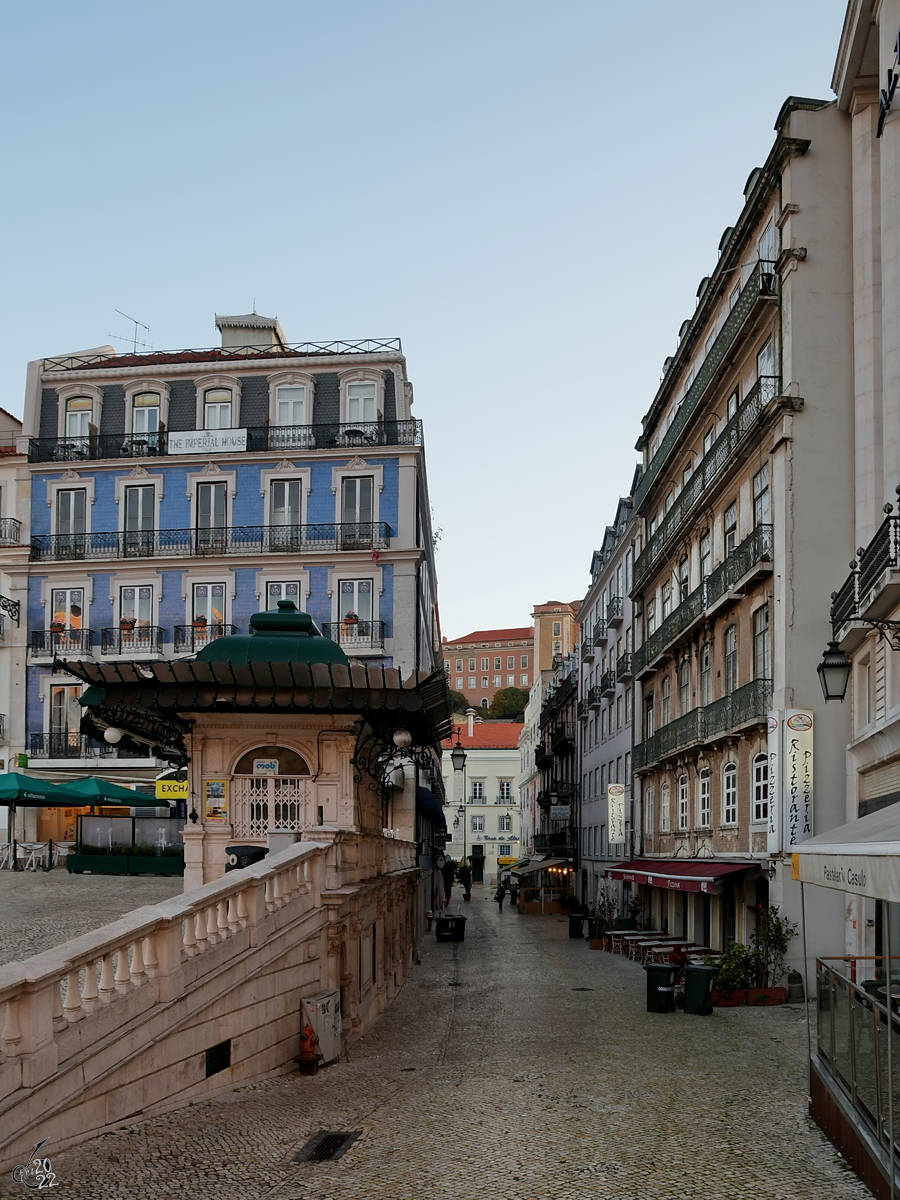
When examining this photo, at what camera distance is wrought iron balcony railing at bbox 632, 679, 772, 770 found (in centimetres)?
2488

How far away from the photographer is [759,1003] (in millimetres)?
21125

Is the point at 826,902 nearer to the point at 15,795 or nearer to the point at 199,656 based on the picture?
the point at 199,656

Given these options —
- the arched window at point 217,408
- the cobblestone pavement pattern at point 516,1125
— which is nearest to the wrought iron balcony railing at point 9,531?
the arched window at point 217,408

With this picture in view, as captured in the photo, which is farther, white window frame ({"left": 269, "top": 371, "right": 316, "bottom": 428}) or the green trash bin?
white window frame ({"left": 269, "top": 371, "right": 316, "bottom": 428})

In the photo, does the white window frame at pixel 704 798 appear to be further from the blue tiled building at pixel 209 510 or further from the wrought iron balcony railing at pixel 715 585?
the blue tiled building at pixel 209 510

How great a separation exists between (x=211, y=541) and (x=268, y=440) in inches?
155

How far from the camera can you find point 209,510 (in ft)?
136

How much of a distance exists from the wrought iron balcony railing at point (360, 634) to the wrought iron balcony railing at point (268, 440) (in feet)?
19.7

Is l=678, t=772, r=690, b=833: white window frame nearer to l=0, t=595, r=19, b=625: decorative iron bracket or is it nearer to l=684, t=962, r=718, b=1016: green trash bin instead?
l=684, t=962, r=718, b=1016: green trash bin

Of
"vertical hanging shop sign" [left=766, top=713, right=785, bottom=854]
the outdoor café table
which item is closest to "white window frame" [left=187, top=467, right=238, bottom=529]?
the outdoor café table

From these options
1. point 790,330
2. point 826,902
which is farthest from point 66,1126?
point 790,330

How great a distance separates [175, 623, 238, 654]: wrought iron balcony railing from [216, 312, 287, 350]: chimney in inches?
493

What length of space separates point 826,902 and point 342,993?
34.9ft

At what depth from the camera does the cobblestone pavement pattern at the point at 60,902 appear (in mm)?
14727
